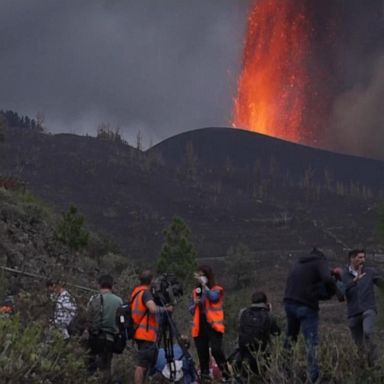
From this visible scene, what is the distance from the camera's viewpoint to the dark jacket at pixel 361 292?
8281mm

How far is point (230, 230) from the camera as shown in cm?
10738

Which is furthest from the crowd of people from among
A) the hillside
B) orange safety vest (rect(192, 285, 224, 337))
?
the hillside

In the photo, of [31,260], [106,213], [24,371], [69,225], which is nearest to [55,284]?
[24,371]

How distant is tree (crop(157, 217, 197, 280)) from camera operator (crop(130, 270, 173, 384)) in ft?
108

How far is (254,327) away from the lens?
7.87 metres

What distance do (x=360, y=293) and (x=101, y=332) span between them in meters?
2.87

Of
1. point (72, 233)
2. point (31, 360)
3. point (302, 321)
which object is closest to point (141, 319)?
point (302, 321)

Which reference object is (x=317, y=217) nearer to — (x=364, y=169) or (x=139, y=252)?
(x=139, y=252)

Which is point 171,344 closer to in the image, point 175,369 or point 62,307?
point 175,369

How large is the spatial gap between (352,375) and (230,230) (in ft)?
332

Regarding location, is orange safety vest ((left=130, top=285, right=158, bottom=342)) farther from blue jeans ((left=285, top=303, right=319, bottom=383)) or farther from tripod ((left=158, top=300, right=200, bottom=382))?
blue jeans ((left=285, top=303, right=319, bottom=383))

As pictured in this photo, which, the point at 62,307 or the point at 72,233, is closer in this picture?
the point at 62,307

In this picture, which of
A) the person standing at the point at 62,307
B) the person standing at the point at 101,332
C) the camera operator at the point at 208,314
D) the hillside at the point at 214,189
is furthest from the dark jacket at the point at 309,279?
the hillside at the point at 214,189

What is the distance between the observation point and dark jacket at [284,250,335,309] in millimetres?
7891
